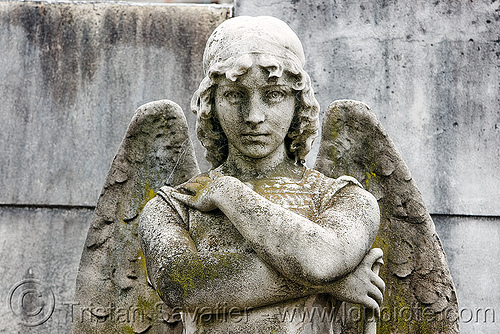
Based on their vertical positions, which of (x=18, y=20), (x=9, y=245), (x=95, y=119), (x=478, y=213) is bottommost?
(x=9, y=245)

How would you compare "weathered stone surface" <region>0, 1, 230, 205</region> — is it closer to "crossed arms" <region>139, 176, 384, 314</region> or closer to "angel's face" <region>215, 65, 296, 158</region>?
"angel's face" <region>215, 65, 296, 158</region>

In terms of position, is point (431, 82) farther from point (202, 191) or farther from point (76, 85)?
point (76, 85)

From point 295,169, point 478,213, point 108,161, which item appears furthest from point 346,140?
point 108,161

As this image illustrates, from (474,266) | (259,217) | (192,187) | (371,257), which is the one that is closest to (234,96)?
(192,187)

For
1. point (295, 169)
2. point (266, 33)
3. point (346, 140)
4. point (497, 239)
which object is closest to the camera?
point (266, 33)

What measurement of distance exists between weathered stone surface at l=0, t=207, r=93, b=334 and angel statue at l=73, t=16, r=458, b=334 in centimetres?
83

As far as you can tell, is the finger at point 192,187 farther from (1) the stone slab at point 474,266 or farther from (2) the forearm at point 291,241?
(1) the stone slab at point 474,266

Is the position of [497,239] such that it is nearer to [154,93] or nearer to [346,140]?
[346,140]

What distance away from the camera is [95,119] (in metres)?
5.18

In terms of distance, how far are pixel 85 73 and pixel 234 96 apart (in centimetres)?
186

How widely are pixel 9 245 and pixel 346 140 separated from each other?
2.23 metres

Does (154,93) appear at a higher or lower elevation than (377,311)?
higher

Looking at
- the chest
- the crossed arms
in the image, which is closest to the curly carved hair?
the chest

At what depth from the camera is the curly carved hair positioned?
355 cm
